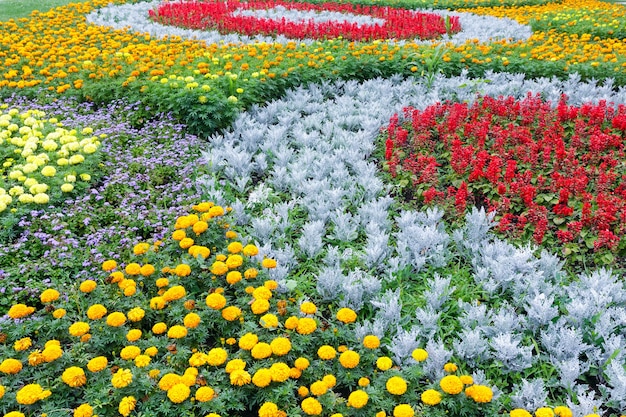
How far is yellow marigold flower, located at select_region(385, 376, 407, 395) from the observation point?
256cm

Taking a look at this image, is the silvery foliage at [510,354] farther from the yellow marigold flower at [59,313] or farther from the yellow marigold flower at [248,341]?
the yellow marigold flower at [59,313]

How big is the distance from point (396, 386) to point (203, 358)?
3.36 feet

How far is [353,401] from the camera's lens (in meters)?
2.47

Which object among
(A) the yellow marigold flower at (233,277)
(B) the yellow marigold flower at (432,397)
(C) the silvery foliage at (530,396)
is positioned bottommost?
(C) the silvery foliage at (530,396)

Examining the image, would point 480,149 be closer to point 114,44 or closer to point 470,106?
point 470,106

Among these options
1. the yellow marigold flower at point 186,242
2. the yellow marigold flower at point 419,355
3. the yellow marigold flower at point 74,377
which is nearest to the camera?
the yellow marigold flower at point 74,377

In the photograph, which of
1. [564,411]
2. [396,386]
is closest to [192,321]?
[396,386]

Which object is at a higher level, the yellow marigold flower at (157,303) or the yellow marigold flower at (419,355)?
the yellow marigold flower at (157,303)

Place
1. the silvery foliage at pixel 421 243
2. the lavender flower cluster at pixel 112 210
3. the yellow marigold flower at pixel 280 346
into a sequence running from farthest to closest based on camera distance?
1. the silvery foliage at pixel 421 243
2. the lavender flower cluster at pixel 112 210
3. the yellow marigold flower at pixel 280 346

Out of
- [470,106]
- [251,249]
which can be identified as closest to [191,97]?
[251,249]

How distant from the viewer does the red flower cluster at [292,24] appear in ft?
32.9

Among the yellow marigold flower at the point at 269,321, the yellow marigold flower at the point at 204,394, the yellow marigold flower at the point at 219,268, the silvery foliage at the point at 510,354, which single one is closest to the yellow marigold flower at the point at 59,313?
the yellow marigold flower at the point at 219,268

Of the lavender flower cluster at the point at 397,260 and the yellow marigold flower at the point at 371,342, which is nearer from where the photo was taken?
the yellow marigold flower at the point at 371,342

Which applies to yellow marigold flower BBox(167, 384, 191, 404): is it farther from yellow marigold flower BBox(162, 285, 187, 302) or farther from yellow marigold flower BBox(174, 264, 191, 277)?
yellow marigold flower BBox(174, 264, 191, 277)
